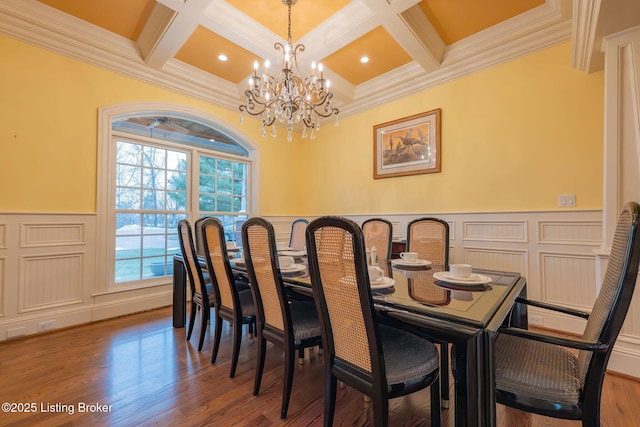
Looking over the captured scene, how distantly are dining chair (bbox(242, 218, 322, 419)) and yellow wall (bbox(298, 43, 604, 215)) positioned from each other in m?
2.46

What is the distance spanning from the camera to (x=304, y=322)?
1672mm

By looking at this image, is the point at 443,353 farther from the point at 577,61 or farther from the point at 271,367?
the point at 577,61

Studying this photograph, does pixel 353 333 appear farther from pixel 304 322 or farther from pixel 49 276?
pixel 49 276

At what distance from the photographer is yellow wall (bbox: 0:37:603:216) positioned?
2.52m

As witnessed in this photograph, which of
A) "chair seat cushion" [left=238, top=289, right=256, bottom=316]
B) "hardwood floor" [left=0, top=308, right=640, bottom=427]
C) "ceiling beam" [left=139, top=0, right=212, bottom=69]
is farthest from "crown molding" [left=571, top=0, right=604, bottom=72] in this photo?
"chair seat cushion" [left=238, top=289, right=256, bottom=316]

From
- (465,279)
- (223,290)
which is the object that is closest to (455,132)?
(465,279)

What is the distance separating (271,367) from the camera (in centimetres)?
204

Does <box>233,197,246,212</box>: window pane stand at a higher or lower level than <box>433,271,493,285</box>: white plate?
higher

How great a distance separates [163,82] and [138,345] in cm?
298

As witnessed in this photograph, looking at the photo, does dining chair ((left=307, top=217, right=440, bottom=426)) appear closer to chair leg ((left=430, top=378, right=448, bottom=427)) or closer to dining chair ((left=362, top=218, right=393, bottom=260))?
chair leg ((left=430, top=378, right=448, bottom=427))

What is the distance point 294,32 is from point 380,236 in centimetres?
241

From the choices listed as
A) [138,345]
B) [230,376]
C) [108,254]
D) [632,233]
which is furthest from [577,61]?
[108,254]

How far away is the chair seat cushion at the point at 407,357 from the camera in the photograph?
1129 millimetres

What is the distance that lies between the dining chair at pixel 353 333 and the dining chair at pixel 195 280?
54.0 inches
